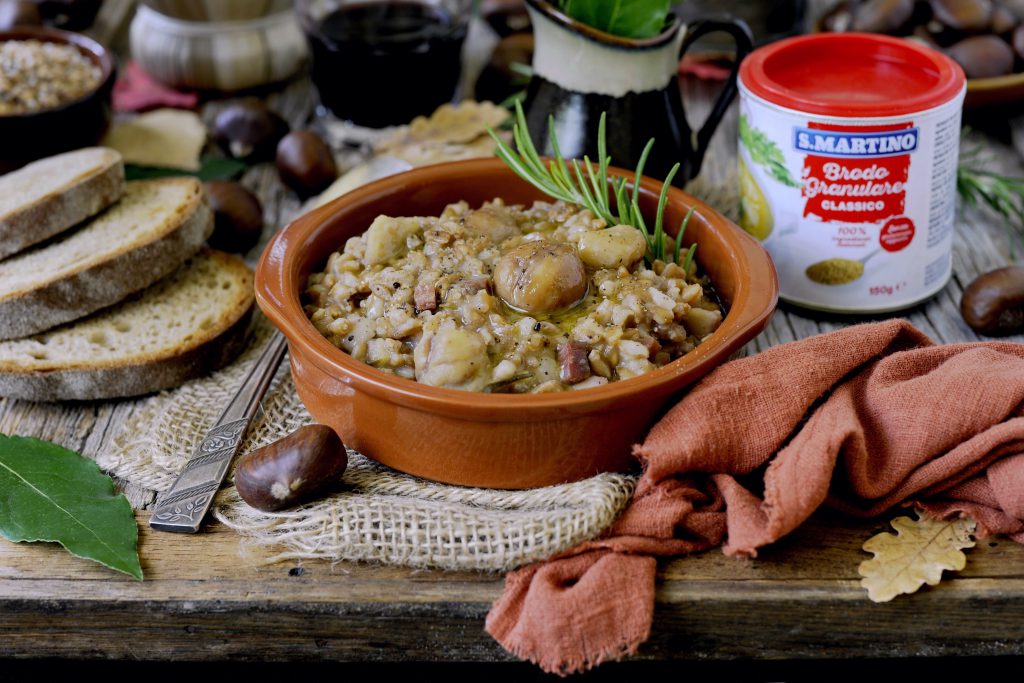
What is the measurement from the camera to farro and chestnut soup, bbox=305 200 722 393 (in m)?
1.88

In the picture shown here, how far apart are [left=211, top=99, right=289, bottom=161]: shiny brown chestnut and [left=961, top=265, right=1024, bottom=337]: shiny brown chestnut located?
6.48 ft

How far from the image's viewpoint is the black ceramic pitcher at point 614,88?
2523 mm

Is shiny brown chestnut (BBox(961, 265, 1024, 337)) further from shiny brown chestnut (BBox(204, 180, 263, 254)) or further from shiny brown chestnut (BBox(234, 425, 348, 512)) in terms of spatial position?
shiny brown chestnut (BBox(204, 180, 263, 254))

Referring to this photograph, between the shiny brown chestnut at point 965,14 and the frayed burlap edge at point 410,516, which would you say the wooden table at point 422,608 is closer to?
the frayed burlap edge at point 410,516

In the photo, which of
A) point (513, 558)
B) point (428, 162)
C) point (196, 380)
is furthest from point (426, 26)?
point (513, 558)

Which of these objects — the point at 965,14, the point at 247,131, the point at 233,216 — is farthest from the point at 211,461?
the point at 965,14

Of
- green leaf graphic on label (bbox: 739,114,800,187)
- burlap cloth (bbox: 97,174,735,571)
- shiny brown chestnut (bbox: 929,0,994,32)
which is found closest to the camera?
burlap cloth (bbox: 97,174,735,571)

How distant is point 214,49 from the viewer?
3.55 meters

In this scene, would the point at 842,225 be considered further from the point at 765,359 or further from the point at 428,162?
the point at 428,162

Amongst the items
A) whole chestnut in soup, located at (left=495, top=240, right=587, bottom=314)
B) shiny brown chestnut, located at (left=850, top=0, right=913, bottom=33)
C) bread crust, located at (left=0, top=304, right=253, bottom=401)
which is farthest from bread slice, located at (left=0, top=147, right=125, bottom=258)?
shiny brown chestnut, located at (left=850, top=0, right=913, bottom=33)

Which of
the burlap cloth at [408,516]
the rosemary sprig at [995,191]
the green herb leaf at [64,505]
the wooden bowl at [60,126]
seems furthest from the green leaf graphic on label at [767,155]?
the wooden bowl at [60,126]

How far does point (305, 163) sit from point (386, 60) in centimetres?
46

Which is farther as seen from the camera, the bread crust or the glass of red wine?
Answer: the glass of red wine

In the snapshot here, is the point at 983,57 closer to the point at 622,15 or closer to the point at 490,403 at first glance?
the point at 622,15
